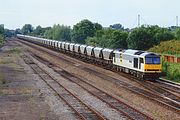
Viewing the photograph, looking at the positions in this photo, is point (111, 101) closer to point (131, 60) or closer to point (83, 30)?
point (131, 60)

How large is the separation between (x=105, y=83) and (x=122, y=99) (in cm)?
847

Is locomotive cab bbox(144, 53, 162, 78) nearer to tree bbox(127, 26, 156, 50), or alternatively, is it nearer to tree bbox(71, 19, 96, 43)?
tree bbox(127, 26, 156, 50)

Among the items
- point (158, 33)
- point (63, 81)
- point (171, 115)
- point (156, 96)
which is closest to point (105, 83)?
point (63, 81)

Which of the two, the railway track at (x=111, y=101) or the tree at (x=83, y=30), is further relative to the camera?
the tree at (x=83, y=30)

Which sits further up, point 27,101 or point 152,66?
point 152,66

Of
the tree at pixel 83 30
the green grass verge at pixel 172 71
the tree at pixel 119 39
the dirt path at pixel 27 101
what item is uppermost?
the tree at pixel 83 30

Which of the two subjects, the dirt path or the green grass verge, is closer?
the dirt path

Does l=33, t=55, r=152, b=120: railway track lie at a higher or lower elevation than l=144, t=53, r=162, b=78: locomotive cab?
lower

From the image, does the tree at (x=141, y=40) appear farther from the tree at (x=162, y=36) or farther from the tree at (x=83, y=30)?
the tree at (x=83, y=30)

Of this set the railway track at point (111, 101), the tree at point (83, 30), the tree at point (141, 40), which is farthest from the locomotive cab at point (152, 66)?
the tree at point (83, 30)

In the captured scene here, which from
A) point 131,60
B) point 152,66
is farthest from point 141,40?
point 152,66

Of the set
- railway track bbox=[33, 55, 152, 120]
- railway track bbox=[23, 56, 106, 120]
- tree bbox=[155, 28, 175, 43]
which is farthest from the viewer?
tree bbox=[155, 28, 175, 43]

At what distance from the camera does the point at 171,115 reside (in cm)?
2177

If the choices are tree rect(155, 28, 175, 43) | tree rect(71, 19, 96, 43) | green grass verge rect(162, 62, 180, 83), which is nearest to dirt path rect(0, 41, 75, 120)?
green grass verge rect(162, 62, 180, 83)
